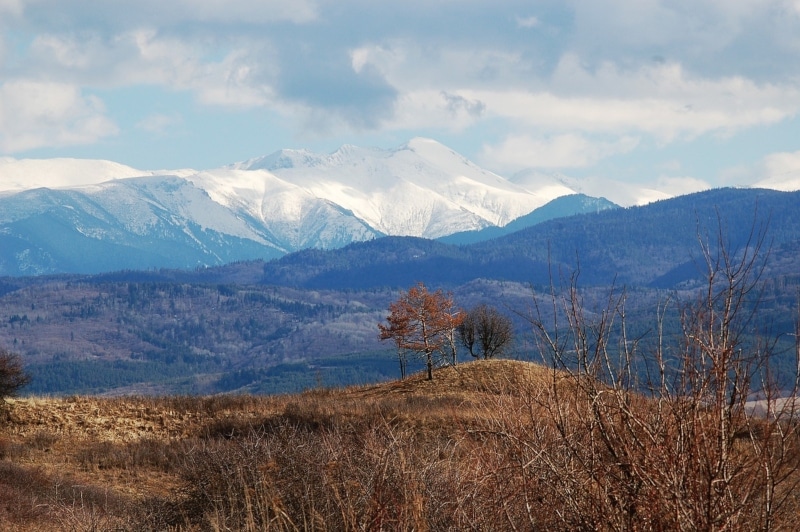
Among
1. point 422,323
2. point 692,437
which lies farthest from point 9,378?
point 692,437

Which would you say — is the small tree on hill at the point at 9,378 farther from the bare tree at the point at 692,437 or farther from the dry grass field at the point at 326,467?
the bare tree at the point at 692,437

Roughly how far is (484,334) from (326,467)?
217 ft

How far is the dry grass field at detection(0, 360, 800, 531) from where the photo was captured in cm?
952

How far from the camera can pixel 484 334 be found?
80.5m

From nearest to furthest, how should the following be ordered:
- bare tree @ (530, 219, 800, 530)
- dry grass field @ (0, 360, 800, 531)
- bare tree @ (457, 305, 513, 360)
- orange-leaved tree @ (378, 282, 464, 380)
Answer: bare tree @ (530, 219, 800, 530) → dry grass field @ (0, 360, 800, 531) → orange-leaved tree @ (378, 282, 464, 380) → bare tree @ (457, 305, 513, 360)

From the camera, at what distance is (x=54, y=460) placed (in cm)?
3278

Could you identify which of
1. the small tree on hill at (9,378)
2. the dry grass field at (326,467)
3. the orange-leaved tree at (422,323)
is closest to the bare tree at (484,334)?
the orange-leaved tree at (422,323)

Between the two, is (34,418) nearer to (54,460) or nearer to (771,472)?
(54,460)

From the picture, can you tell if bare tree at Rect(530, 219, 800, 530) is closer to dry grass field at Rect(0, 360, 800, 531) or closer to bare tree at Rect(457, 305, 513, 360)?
dry grass field at Rect(0, 360, 800, 531)

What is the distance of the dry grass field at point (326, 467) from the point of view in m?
9.52

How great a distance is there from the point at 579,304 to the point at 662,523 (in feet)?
7.36

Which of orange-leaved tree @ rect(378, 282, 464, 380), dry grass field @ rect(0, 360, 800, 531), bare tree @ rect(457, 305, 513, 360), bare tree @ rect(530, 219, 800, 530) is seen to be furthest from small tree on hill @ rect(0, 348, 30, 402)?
bare tree @ rect(457, 305, 513, 360)

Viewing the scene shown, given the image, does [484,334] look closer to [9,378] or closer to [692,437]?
[9,378]

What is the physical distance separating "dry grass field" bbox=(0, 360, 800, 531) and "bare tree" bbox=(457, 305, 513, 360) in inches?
810
